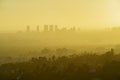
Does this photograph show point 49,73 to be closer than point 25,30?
Yes

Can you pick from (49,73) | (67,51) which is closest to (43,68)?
(49,73)

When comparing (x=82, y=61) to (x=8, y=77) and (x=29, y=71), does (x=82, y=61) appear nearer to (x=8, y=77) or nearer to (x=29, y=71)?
(x=29, y=71)

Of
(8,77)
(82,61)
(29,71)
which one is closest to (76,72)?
(82,61)

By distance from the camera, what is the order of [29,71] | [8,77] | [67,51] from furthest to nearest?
[67,51] < [29,71] < [8,77]

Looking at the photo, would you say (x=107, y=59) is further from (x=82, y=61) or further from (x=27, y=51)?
(x=27, y=51)

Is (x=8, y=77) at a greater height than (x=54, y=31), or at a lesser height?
lesser

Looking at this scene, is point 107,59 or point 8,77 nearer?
point 8,77

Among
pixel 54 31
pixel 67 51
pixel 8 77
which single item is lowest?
pixel 8 77

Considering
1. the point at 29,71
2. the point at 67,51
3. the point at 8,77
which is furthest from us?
the point at 67,51

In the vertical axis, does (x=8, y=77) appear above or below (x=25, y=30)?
below
